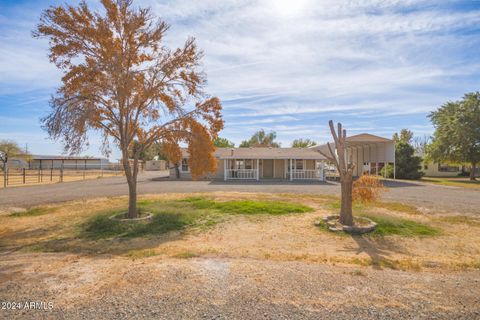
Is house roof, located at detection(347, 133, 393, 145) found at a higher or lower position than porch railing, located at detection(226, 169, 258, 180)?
higher

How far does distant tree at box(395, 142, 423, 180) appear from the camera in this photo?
33.9m

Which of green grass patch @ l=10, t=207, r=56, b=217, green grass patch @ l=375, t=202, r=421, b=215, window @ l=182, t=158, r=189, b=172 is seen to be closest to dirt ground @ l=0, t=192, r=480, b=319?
green grass patch @ l=10, t=207, r=56, b=217

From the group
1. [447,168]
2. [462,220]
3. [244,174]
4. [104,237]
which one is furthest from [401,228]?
[447,168]

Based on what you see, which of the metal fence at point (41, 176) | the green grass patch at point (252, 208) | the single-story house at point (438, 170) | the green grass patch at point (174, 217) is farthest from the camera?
the single-story house at point (438, 170)

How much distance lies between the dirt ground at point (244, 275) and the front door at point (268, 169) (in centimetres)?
2336

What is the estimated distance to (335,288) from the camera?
460cm

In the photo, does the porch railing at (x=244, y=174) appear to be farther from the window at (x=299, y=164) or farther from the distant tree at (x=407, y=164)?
the distant tree at (x=407, y=164)

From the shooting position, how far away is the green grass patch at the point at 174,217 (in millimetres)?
9125

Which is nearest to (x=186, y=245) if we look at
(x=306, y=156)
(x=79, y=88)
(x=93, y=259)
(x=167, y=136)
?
(x=93, y=259)

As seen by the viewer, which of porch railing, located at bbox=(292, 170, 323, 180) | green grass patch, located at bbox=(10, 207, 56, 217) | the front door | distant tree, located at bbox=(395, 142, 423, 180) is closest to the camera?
green grass patch, located at bbox=(10, 207, 56, 217)

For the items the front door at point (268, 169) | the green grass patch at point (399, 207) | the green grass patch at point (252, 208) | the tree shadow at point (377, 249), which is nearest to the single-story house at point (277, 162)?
the front door at point (268, 169)

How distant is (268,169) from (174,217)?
22417mm

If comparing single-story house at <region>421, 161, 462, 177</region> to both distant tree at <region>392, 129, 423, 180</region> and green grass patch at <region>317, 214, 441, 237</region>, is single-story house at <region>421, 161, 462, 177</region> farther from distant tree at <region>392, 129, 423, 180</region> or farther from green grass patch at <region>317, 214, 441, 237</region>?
green grass patch at <region>317, 214, 441, 237</region>

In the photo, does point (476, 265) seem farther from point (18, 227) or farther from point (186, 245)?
point (18, 227)
